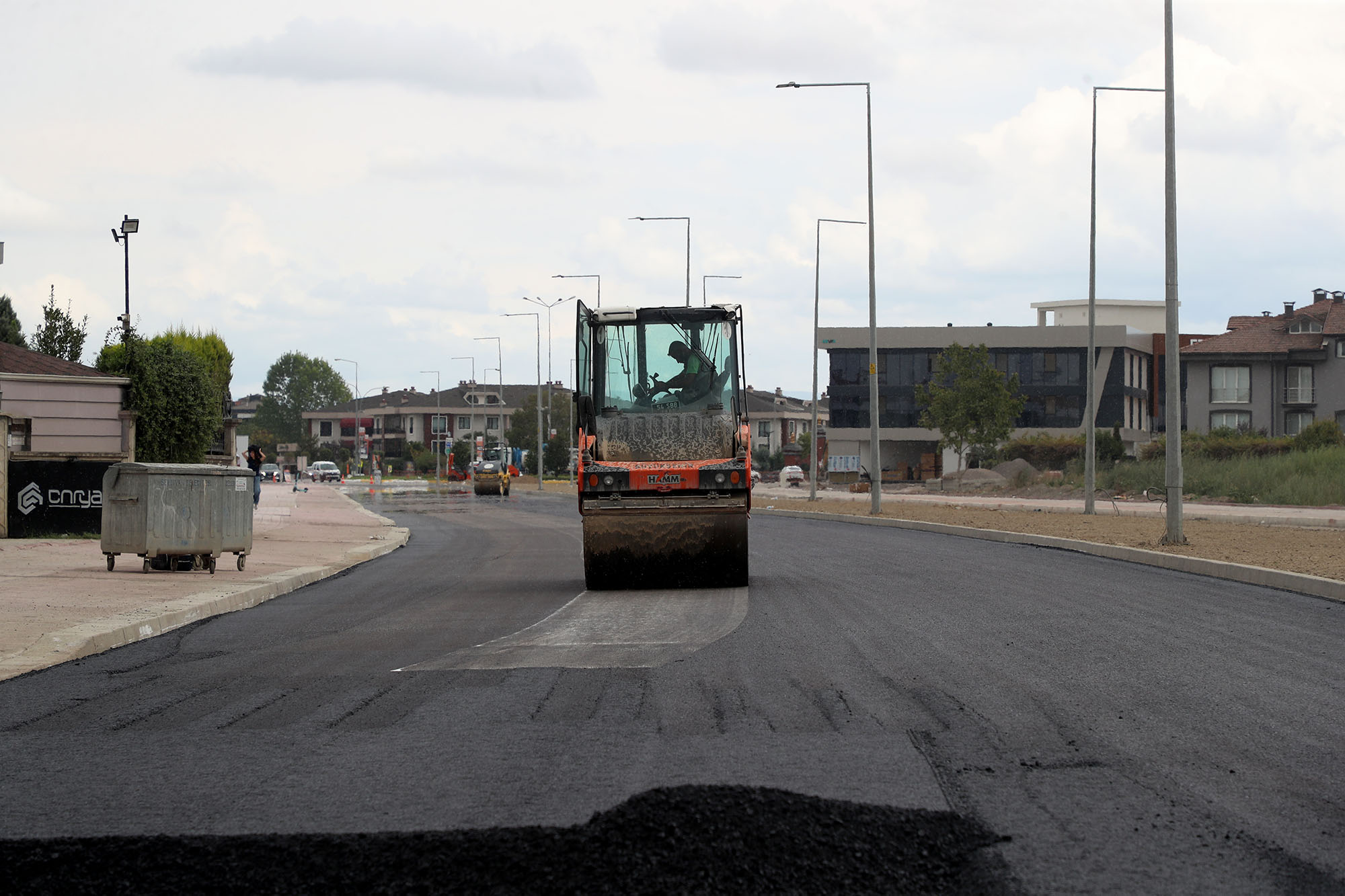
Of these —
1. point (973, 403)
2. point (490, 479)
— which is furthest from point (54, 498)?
point (973, 403)

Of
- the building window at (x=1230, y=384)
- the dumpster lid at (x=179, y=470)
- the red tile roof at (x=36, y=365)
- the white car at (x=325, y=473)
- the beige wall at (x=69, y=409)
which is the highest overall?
A: the building window at (x=1230, y=384)

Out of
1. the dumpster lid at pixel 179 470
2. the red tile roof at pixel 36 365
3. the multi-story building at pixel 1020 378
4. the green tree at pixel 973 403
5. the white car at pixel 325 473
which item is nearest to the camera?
the dumpster lid at pixel 179 470

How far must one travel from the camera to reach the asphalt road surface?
489 cm

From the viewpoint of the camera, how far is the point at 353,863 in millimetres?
4820

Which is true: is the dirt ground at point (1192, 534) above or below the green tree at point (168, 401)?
below

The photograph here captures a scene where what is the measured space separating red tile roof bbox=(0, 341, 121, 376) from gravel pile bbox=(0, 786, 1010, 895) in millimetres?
25116

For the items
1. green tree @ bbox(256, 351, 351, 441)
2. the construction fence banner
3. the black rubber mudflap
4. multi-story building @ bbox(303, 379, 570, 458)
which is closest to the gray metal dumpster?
the black rubber mudflap

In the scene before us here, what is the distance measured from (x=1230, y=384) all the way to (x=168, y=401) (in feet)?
224

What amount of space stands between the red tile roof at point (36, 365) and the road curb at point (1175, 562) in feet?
62.1

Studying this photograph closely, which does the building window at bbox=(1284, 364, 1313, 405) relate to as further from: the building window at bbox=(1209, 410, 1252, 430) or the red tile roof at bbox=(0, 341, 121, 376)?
the red tile roof at bbox=(0, 341, 121, 376)

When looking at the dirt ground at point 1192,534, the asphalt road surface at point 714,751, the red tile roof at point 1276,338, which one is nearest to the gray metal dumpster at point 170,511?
the asphalt road surface at point 714,751

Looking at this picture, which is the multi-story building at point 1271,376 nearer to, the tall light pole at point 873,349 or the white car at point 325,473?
the tall light pole at point 873,349

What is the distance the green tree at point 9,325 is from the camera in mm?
52594

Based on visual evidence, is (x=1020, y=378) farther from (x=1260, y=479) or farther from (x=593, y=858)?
(x=593, y=858)
